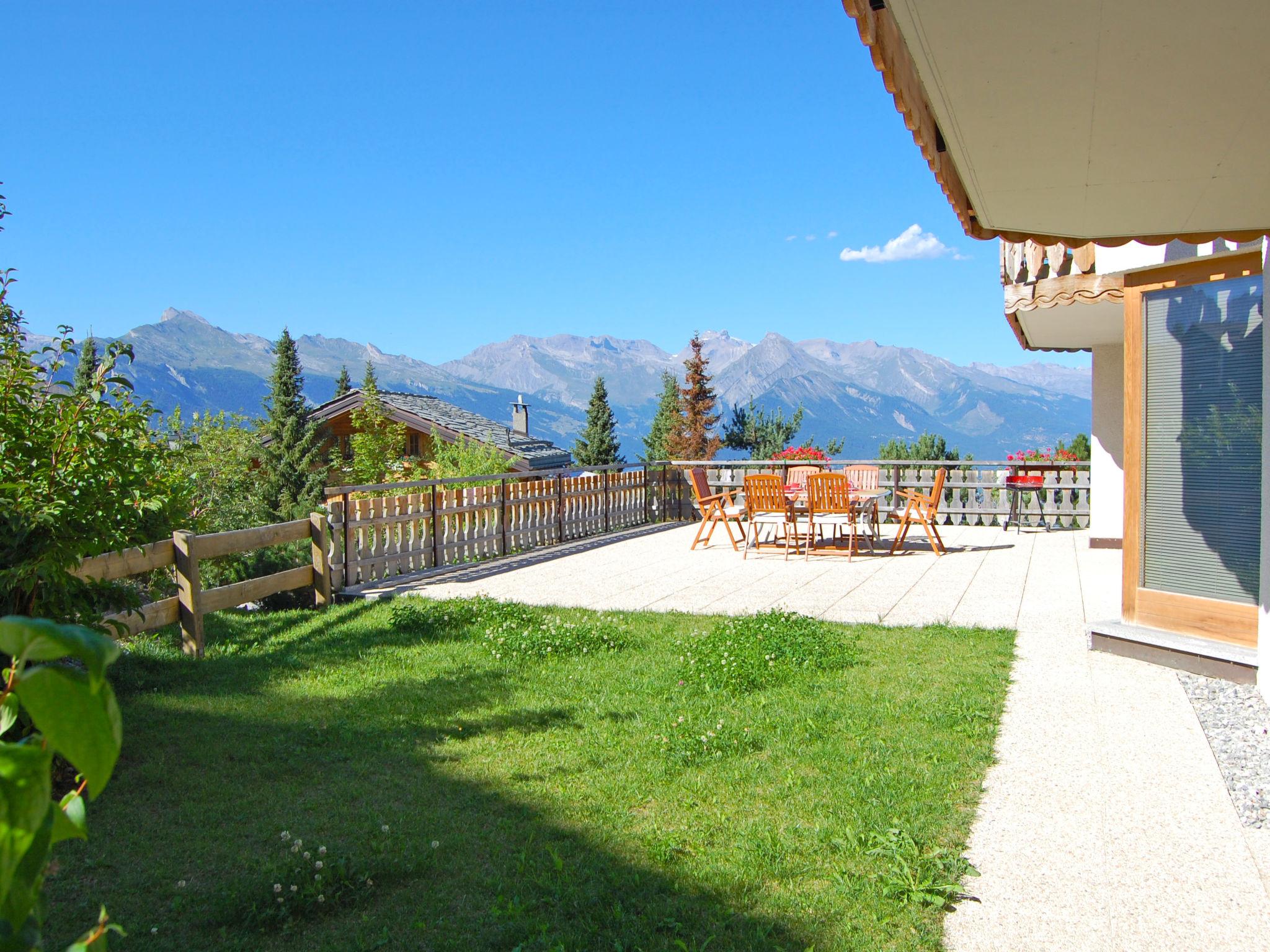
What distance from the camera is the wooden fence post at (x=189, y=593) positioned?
6.19 meters

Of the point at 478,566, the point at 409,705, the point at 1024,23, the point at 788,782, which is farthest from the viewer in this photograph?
the point at 478,566

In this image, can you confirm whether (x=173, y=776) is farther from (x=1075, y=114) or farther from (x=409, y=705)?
(x=1075, y=114)

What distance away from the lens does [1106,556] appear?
10766mm

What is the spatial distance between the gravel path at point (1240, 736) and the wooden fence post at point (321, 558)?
6.51 meters

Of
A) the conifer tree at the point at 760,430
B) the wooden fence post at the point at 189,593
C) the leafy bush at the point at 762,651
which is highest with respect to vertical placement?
the conifer tree at the point at 760,430

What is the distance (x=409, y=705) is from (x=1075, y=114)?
4.15 metres

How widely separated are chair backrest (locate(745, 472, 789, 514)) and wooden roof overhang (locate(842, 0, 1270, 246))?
7.06m

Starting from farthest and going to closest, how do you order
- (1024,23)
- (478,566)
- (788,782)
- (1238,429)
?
(478,566), (1238,429), (788,782), (1024,23)

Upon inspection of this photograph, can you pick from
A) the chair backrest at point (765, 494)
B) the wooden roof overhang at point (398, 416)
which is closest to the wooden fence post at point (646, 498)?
the chair backrest at point (765, 494)

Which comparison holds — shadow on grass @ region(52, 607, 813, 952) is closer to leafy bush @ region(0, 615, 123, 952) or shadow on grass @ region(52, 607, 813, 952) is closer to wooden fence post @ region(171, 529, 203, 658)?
wooden fence post @ region(171, 529, 203, 658)

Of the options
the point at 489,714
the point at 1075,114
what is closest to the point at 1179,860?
the point at 1075,114

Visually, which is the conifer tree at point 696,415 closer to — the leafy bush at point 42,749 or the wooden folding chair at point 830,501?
the wooden folding chair at point 830,501

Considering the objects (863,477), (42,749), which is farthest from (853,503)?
(42,749)

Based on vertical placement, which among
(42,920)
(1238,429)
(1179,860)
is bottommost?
(1179,860)
